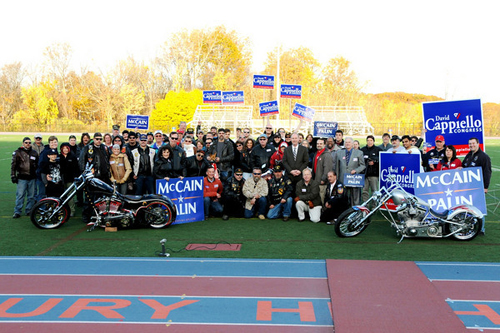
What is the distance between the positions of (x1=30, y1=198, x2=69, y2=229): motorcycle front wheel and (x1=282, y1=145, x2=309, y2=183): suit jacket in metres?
4.93

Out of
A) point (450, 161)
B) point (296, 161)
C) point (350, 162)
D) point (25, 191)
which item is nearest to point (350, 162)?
point (350, 162)

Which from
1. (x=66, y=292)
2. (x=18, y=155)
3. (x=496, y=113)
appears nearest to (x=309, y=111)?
(x=18, y=155)

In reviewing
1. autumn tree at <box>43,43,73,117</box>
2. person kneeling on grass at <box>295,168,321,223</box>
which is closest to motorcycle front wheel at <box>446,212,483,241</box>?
person kneeling on grass at <box>295,168,321,223</box>

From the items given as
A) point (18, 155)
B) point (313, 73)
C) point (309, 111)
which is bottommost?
point (18, 155)

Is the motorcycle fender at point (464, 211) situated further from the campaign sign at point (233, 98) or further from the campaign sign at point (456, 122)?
the campaign sign at point (233, 98)

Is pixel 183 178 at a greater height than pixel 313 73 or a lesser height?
lesser

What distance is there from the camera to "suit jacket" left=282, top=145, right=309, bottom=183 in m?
10.1

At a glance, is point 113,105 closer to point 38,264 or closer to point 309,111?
point 309,111

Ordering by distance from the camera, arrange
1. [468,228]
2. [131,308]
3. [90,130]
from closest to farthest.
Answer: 1. [131,308]
2. [468,228]
3. [90,130]

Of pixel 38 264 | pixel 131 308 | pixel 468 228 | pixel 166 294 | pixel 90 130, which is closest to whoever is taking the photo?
pixel 131 308

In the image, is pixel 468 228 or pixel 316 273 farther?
pixel 468 228

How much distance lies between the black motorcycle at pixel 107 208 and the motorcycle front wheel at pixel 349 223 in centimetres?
334

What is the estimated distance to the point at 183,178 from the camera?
9.59m

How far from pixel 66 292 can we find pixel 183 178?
4.28 meters
